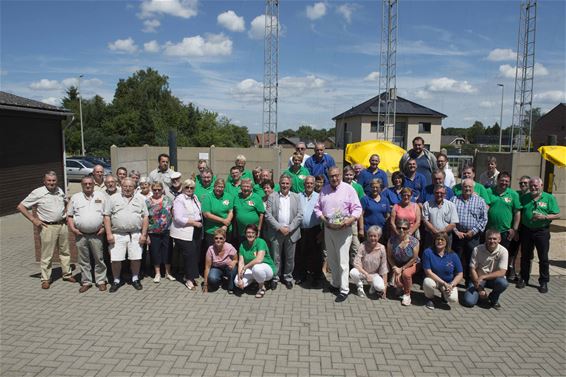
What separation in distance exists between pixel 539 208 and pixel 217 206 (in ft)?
15.9

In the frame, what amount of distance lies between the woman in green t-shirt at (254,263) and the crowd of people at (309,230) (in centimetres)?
1

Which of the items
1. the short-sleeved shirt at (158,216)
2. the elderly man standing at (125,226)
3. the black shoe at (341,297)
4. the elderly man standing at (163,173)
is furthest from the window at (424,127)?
the elderly man standing at (125,226)

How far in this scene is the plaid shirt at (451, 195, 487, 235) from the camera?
5.79 metres

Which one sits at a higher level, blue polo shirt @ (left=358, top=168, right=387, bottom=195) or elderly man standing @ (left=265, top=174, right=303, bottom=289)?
blue polo shirt @ (left=358, top=168, right=387, bottom=195)

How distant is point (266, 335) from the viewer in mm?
4578

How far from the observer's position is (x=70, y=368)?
390 centimetres

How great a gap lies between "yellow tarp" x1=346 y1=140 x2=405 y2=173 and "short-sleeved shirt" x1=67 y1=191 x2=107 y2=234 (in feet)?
16.1

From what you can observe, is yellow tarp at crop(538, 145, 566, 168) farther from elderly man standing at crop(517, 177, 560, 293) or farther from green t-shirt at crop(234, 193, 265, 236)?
green t-shirt at crop(234, 193, 265, 236)

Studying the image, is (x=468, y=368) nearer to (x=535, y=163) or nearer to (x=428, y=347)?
(x=428, y=347)

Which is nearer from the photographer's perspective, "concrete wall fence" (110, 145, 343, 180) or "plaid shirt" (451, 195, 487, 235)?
"plaid shirt" (451, 195, 487, 235)

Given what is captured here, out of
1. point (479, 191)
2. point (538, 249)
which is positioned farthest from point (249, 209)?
point (538, 249)

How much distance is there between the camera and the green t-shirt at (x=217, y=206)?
A: 595 centimetres

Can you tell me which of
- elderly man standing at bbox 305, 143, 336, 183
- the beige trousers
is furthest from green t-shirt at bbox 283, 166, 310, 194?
the beige trousers

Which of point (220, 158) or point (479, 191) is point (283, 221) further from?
point (220, 158)
